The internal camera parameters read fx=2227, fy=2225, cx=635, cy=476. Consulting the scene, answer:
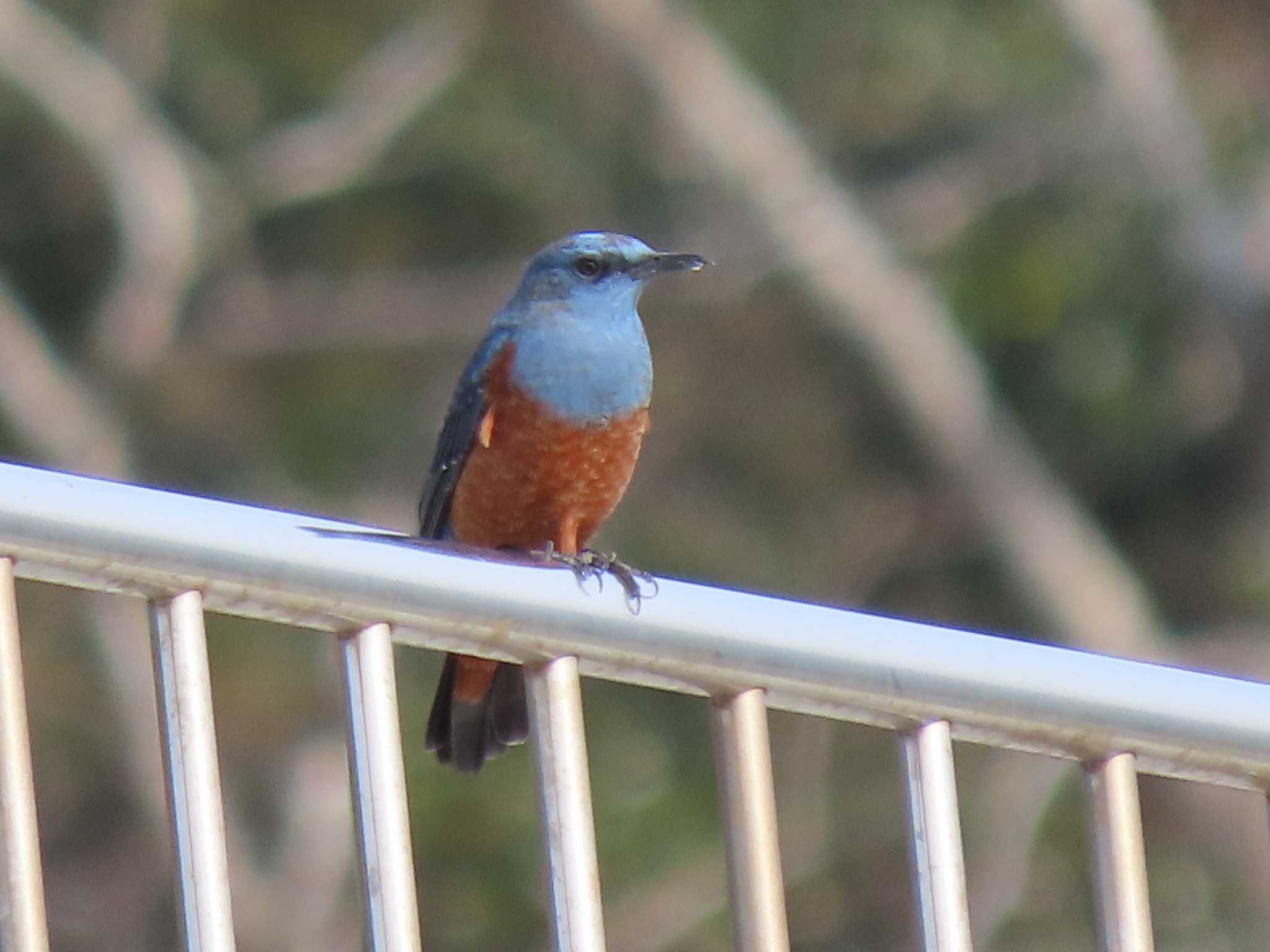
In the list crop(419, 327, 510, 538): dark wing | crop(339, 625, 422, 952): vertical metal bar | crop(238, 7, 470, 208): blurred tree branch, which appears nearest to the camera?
crop(339, 625, 422, 952): vertical metal bar

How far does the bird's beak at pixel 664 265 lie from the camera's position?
5.40 m

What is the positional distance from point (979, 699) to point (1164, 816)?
40.4 feet

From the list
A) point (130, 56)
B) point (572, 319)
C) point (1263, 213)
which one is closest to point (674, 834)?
point (1263, 213)

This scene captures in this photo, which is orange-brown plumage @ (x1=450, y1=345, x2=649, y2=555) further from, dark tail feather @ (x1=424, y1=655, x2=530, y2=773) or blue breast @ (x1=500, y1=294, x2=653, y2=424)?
dark tail feather @ (x1=424, y1=655, x2=530, y2=773)

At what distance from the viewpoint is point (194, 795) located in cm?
199

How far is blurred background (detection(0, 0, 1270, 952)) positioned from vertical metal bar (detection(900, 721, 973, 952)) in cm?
1052

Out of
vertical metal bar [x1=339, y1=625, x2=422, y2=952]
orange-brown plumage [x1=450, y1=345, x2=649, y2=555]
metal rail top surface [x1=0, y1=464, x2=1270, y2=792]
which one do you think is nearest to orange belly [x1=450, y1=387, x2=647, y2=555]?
orange-brown plumage [x1=450, y1=345, x2=649, y2=555]

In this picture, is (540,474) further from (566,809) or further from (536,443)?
(566,809)

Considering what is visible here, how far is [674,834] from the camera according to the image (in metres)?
13.4

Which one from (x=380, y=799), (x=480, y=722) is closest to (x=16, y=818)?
(x=380, y=799)

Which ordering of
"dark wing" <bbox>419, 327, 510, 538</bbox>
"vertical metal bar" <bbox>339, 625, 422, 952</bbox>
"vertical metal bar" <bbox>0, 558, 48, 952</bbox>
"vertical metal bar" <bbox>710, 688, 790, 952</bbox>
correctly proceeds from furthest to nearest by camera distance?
"dark wing" <bbox>419, 327, 510, 538</bbox>, "vertical metal bar" <bbox>710, 688, 790, 952</bbox>, "vertical metal bar" <bbox>339, 625, 422, 952</bbox>, "vertical metal bar" <bbox>0, 558, 48, 952</bbox>

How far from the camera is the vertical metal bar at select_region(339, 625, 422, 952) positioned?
2041 millimetres

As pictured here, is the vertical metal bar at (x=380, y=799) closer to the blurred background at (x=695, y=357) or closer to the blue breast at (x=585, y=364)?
the blue breast at (x=585, y=364)

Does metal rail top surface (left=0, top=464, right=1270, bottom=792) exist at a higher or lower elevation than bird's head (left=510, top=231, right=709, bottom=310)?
lower
